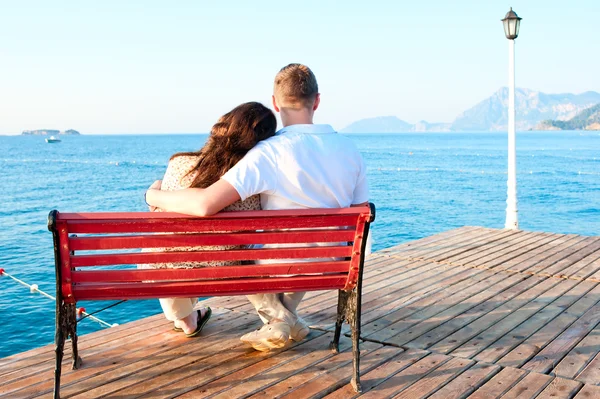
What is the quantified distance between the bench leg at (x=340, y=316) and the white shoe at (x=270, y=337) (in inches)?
12.0

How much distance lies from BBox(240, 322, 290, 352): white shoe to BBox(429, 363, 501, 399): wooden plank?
0.89 meters

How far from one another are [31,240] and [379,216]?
1388cm

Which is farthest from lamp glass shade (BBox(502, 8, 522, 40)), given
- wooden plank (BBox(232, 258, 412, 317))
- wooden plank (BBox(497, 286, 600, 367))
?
wooden plank (BBox(497, 286, 600, 367))

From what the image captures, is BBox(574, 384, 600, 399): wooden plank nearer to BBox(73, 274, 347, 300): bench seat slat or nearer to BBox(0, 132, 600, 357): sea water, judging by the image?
BBox(73, 274, 347, 300): bench seat slat

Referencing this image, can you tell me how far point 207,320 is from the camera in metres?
3.96

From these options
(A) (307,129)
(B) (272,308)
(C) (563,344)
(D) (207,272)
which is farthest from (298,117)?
(C) (563,344)

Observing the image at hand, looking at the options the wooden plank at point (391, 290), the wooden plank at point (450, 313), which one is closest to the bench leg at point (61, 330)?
the wooden plank at point (391, 290)

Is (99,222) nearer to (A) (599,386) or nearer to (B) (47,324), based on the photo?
(A) (599,386)

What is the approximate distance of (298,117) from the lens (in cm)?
326

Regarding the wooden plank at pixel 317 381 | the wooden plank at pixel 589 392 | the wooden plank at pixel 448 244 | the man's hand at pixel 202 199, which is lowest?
the wooden plank at pixel 448 244

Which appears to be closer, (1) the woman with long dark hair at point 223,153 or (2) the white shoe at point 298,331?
(1) the woman with long dark hair at point 223,153

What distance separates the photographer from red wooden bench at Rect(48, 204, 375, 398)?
9.02 feet

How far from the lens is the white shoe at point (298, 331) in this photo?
3661 mm

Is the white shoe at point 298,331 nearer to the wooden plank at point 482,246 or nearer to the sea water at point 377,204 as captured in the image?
the wooden plank at point 482,246
